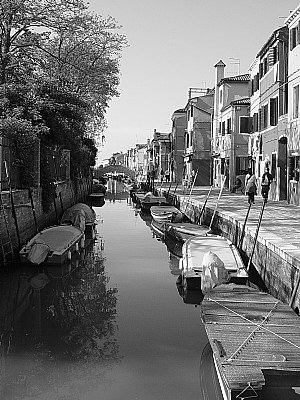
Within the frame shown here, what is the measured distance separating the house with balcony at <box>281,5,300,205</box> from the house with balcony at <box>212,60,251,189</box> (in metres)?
13.5

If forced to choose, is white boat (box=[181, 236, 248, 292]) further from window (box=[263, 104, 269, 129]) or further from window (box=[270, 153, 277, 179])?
window (box=[263, 104, 269, 129])

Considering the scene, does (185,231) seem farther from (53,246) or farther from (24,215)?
(24,215)

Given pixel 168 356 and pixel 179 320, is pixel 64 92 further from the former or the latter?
pixel 168 356

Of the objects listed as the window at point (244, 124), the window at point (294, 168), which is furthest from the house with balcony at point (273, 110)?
the window at point (244, 124)

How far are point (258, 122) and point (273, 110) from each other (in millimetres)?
3938

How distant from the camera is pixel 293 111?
22.9 m

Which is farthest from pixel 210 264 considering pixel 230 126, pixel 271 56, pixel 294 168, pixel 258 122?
pixel 230 126

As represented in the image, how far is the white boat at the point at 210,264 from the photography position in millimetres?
11580

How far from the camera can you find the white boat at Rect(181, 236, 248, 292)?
11580mm

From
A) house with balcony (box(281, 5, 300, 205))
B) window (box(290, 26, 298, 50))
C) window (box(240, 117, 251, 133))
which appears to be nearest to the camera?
house with balcony (box(281, 5, 300, 205))

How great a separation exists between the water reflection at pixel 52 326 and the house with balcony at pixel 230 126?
23.6m

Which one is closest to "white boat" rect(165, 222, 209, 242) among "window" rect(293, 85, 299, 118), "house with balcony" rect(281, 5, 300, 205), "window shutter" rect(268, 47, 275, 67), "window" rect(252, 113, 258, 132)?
"house with balcony" rect(281, 5, 300, 205)

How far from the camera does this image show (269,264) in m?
12.2

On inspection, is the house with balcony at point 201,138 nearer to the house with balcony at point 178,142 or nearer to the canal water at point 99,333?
the house with balcony at point 178,142
